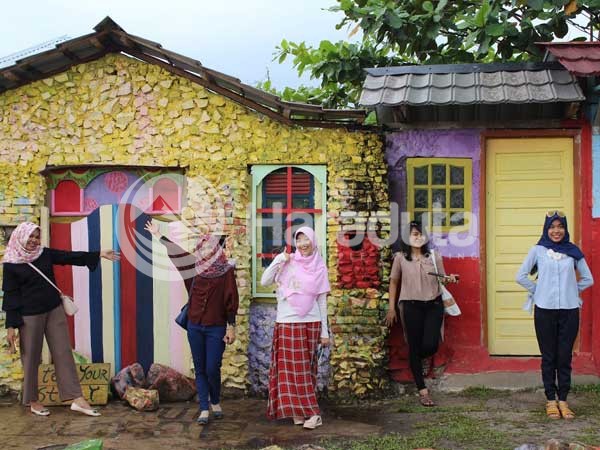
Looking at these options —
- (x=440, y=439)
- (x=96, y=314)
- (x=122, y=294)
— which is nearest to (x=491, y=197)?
(x=440, y=439)

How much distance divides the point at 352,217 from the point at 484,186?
4.57 feet

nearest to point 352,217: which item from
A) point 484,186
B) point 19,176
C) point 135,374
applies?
point 484,186

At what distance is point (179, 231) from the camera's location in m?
7.77

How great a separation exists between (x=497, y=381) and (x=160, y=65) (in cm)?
470

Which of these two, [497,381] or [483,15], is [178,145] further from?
[497,381]

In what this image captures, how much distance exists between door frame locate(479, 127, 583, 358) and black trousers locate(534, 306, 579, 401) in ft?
3.61

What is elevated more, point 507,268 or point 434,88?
point 434,88

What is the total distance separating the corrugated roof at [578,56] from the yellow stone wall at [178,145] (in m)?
1.88

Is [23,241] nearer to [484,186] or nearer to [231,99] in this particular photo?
[231,99]

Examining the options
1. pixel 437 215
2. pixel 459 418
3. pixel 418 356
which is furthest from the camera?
pixel 437 215

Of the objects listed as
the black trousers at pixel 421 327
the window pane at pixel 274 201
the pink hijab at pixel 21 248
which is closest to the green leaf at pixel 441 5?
the window pane at pixel 274 201

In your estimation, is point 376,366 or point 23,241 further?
point 376,366

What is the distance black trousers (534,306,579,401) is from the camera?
6512mm

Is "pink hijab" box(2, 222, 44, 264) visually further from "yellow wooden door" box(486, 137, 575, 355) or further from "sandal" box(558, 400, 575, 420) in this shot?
"sandal" box(558, 400, 575, 420)
